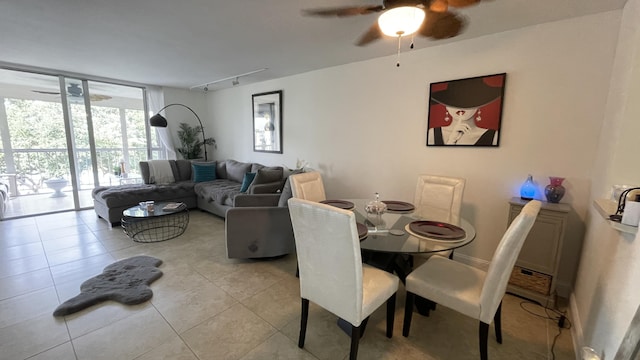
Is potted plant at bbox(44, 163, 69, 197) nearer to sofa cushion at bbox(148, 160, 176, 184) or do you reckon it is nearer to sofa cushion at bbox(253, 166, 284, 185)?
sofa cushion at bbox(148, 160, 176, 184)

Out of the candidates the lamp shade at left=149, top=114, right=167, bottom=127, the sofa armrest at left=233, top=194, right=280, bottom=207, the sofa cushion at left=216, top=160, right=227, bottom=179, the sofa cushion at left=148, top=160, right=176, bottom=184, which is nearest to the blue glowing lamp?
the sofa armrest at left=233, top=194, right=280, bottom=207

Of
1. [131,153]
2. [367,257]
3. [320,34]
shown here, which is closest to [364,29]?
[320,34]

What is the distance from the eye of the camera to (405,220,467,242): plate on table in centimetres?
167

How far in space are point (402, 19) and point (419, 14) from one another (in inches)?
3.9

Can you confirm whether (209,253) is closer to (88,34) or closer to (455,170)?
(88,34)

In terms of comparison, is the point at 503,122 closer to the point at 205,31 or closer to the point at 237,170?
the point at 205,31

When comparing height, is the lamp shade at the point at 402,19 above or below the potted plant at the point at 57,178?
above

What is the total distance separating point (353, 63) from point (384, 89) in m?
0.62

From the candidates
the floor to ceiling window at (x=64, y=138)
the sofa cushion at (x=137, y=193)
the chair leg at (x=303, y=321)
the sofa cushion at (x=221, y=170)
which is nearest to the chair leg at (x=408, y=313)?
the chair leg at (x=303, y=321)

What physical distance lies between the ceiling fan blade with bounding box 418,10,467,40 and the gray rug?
10.5ft

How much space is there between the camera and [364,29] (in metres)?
2.41

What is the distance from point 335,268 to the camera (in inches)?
57.3

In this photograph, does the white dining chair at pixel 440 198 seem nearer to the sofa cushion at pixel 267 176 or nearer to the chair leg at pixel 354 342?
the chair leg at pixel 354 342

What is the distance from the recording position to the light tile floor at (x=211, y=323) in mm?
1680
